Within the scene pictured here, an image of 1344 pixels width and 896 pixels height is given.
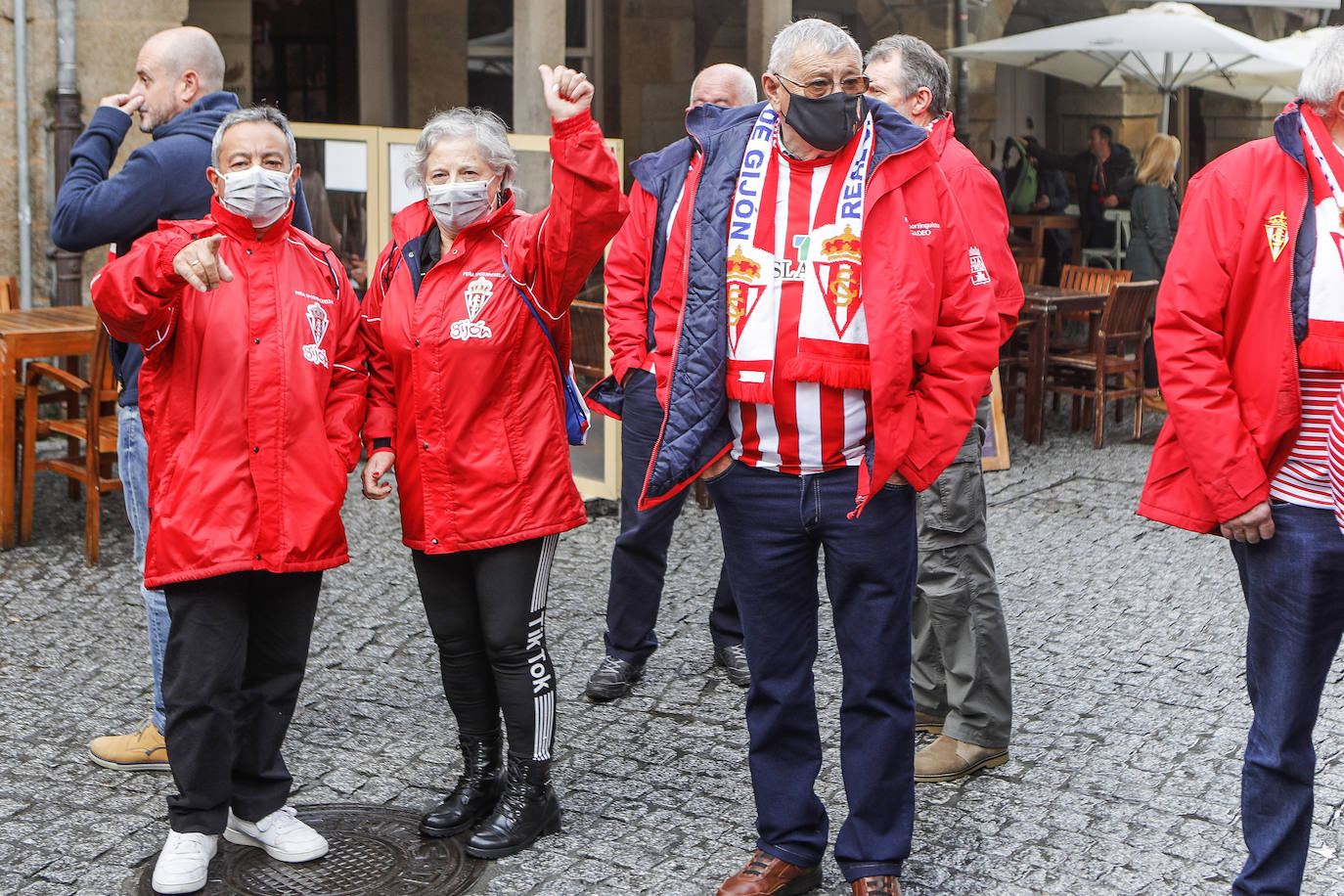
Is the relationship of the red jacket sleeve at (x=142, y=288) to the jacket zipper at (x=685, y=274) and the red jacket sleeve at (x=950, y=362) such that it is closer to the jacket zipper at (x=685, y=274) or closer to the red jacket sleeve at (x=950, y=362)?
the jacket zipper at (x=685, y=274)

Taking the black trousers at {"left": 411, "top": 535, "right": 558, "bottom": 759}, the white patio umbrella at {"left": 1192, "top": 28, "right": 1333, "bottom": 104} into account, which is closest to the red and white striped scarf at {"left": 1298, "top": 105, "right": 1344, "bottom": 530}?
the black trousers at {"left": 411, "top": 535, "right": 558, "bottom": 759}

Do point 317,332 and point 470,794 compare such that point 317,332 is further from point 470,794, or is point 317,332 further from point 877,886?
point 877,886

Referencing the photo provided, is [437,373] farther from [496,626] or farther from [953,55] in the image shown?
[953,55]

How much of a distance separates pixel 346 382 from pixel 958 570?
169 cm

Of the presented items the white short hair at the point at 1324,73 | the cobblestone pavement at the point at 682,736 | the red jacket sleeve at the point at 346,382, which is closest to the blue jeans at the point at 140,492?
the cobblestone pavement at the point at 682,736

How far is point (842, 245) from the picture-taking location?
334cm

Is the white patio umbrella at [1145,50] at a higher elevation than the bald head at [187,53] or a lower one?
higher

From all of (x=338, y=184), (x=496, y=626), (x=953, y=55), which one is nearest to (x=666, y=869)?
(x=496, y=626)

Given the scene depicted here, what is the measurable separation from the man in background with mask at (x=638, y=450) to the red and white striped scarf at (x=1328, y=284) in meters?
1.46

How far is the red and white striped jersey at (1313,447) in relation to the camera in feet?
10.2

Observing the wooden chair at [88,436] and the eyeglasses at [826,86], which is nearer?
the eyeglasses at [826,86]

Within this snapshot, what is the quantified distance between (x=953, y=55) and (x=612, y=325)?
35.3ft

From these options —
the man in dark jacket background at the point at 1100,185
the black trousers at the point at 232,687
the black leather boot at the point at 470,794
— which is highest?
the man in dark jacket background at the point at 1100,185

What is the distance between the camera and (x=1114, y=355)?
384 inches
